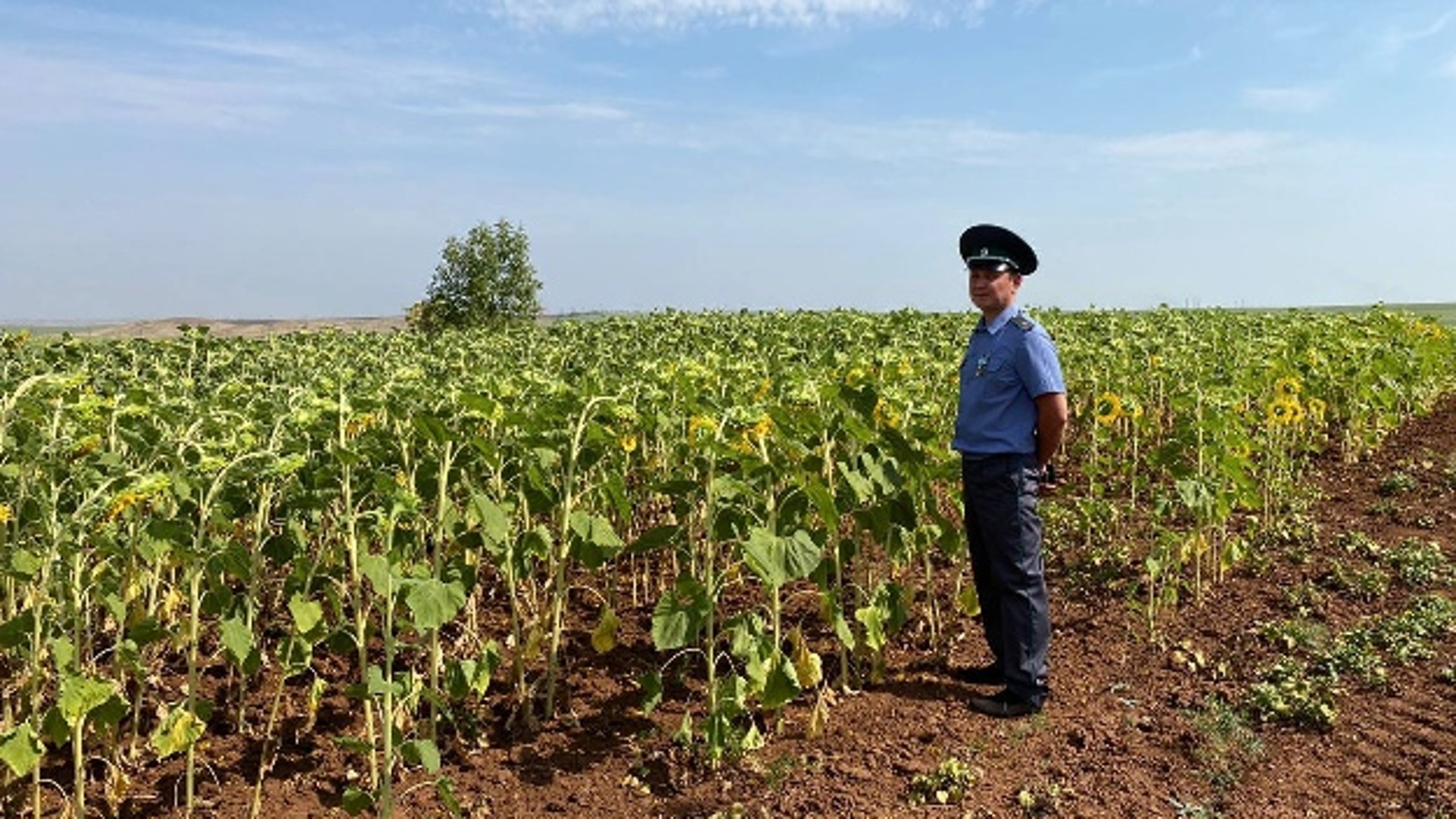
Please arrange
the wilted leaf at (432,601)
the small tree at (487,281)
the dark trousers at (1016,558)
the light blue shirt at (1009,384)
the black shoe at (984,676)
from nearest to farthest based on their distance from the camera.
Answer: the wilted leaf at (432,601)
the light blue shirt at (1009,384)
the dark trousers at (1016,558)
the black shoe at (984,676)
the small tree at (487,281)

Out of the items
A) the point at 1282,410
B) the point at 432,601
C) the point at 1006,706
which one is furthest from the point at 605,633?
the point at 1282,410

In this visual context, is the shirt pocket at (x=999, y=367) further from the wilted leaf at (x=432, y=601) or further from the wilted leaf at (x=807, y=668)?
the wilted leaf at (x=432, y=601)

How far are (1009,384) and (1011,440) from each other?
22 cm

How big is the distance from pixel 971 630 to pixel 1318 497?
4124 mm

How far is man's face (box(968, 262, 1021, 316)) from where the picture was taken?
4645 mm

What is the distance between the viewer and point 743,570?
6.25 meters

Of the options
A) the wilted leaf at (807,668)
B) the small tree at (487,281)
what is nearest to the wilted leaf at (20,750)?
the wilted leaf at (807,668)

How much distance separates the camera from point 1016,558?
4.70 meters

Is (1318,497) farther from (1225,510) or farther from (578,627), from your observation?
(578,627)

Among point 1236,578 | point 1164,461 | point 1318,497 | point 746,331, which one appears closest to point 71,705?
point 1164,461

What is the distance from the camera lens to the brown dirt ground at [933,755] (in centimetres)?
401

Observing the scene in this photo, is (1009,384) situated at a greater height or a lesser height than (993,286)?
lesser

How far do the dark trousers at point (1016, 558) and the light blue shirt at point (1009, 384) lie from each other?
73mm

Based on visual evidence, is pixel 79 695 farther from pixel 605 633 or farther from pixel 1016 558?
pixel 1016 558
